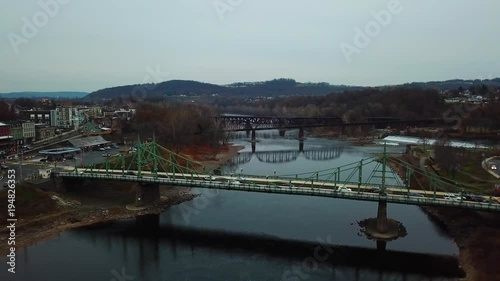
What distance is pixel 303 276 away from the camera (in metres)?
20.7

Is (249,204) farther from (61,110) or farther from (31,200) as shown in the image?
(61,110)

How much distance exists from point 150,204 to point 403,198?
18.1 meters

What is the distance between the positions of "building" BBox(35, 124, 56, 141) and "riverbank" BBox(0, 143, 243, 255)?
68.9 ft

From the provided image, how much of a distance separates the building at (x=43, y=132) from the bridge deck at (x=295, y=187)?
21.5m

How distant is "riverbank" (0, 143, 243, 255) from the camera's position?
25.8 metres

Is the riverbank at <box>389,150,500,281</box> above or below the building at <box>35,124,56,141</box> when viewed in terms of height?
below

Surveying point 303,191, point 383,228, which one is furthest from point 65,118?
point 383,228

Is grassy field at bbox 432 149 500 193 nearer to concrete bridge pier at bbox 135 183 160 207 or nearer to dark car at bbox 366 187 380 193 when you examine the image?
dark car at bbox 366 187 380 193

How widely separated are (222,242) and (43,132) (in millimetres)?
36458

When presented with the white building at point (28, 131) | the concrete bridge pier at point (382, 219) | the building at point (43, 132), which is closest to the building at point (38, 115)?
the building at point (43, 132)

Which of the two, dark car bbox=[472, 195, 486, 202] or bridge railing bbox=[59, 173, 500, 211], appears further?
dark car bbox=[472, 195, 486, 202]

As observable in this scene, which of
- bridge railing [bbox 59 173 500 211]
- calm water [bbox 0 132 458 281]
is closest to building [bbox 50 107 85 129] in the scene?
bridge railing [bbox 59 173 500 211]

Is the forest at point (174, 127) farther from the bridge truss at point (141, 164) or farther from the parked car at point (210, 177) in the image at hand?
the parked car at point (210, 177)

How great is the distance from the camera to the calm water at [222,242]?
68.2 feet
